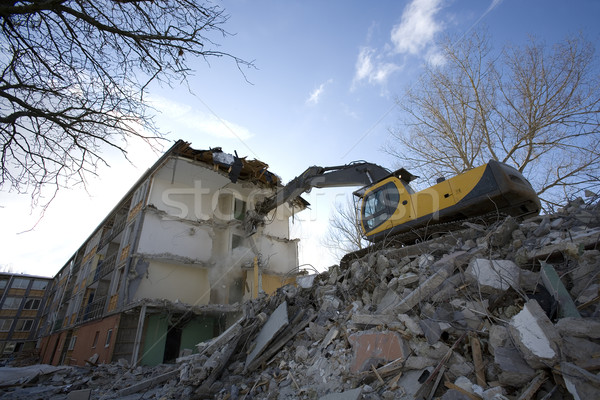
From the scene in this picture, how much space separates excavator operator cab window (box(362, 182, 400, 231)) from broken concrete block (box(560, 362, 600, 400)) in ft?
18.5

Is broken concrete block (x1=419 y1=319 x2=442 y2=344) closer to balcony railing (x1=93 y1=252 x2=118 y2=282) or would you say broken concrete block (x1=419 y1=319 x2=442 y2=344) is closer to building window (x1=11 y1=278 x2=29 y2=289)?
balcony railing (x1=93 y1=252 x2=118 y2=282)

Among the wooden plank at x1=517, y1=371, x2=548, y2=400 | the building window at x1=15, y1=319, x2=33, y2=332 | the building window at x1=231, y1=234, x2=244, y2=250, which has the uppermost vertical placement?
the building window at x1=231, y1=234, x2=244, y2=250

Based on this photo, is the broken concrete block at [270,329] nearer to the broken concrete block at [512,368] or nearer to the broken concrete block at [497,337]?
the broken concrete block at [497,337]

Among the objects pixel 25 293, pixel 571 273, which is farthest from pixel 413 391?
pixel 25 293

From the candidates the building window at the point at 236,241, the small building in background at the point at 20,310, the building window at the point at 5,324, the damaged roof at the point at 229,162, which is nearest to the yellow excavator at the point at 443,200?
the damaged roof at the point at 229,162

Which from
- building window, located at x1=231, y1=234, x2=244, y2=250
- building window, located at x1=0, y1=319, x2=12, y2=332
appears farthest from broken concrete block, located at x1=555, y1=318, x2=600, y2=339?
building window, located at x1=0, y1=319, x2=12, y2=332

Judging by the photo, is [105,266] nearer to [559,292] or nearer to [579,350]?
[559,292]

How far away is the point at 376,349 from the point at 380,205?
5110 mm

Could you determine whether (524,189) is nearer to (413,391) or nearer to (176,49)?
(413,391)

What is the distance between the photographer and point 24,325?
4225 centimetres

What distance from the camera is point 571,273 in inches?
130

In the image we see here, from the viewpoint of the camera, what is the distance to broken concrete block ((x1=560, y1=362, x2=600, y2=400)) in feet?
6.90

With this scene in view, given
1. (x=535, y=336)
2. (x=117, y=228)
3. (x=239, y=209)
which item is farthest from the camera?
(x=117, y=228)

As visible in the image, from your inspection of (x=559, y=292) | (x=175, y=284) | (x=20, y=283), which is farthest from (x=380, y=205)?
(x=20, y=283)
